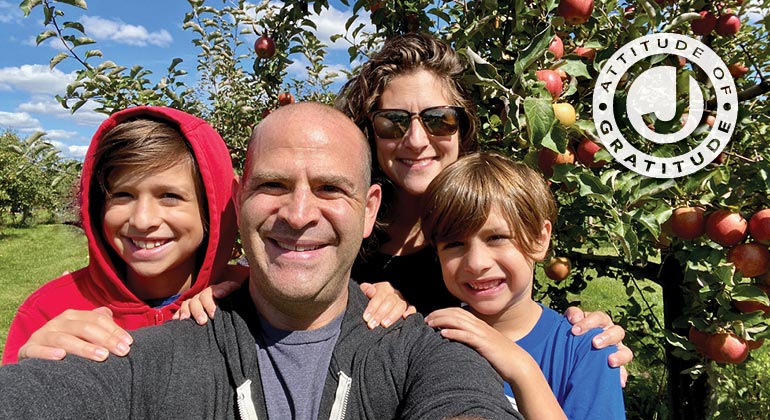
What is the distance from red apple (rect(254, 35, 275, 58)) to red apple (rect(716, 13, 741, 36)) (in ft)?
7.53

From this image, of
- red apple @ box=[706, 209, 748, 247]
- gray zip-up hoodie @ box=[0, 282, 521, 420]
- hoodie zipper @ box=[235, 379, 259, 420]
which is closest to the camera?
gray zip-up hoodie @ box=[0, 282, 521, 420]

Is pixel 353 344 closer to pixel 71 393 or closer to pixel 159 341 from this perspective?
pixel 159 341

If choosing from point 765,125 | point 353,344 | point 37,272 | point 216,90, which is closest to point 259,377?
point 353,344

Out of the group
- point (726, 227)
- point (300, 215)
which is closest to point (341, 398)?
point (300, 215)

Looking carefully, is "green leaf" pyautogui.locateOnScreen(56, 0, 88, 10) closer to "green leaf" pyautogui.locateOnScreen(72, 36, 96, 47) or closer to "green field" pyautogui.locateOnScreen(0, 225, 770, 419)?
"green leaf" pyautogui.locateOnScreen(72, 36, 96, 47)

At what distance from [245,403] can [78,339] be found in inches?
16.6

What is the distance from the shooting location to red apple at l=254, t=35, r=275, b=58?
10.3 feet

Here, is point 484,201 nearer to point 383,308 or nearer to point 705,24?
point 383,308

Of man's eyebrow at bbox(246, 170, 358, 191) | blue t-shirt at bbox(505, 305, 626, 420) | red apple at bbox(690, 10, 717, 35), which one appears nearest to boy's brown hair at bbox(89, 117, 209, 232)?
man's eyebrow at bbox(246, 170, 358, 191)

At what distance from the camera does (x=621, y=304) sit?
23.6 feet

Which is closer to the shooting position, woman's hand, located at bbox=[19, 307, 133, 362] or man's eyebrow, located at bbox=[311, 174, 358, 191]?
woman's hand, located at bbox=[19, 307, 133, 362]

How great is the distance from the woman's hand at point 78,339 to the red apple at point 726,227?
1954 millimetres

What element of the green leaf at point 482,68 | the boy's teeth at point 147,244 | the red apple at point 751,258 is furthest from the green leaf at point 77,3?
the red apple at point 751,258

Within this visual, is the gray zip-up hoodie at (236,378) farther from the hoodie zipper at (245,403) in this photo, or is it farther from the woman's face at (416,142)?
the woman's face at (416,142)
